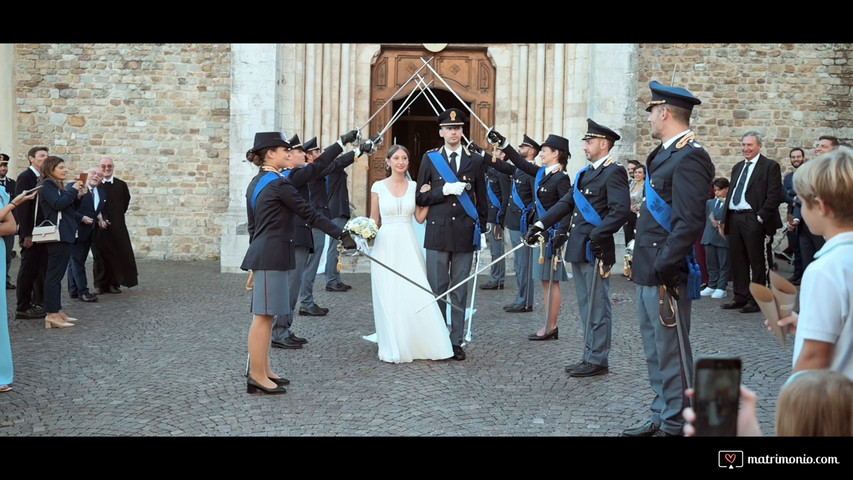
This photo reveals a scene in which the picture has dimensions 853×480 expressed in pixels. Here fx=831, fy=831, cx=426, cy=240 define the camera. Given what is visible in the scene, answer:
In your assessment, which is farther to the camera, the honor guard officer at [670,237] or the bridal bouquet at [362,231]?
the bridal bouquet at [362,231]

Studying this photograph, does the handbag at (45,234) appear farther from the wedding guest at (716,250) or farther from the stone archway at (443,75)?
the wedding guest at (716,250)

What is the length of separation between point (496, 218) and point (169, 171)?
702 centimetres

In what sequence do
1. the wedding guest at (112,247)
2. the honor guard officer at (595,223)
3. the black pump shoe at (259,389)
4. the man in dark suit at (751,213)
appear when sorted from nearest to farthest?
the black pump shoe at (259,389), the honor guard officer at (595,223), the man in dark suit at (751,213), the wedding guest at (112,247)

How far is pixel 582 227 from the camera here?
686cm

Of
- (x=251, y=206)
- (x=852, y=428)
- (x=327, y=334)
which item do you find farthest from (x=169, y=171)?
(x=852, y=428)

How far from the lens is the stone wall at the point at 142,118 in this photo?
49.7 ft

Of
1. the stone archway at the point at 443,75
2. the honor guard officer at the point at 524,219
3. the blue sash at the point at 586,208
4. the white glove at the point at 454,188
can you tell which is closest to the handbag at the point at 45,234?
the white glove at the point at 454,188

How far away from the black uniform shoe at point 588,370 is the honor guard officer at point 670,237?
1.40 metres

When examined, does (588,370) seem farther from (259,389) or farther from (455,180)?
(259,389)

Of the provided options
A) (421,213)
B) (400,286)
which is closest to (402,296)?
(400,286)

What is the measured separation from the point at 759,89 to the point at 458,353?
11005mm

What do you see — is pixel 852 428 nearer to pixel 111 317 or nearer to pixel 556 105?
pixel 111 317

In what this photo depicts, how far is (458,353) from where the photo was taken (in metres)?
7.12

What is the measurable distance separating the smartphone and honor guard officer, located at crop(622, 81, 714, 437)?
258 cm
